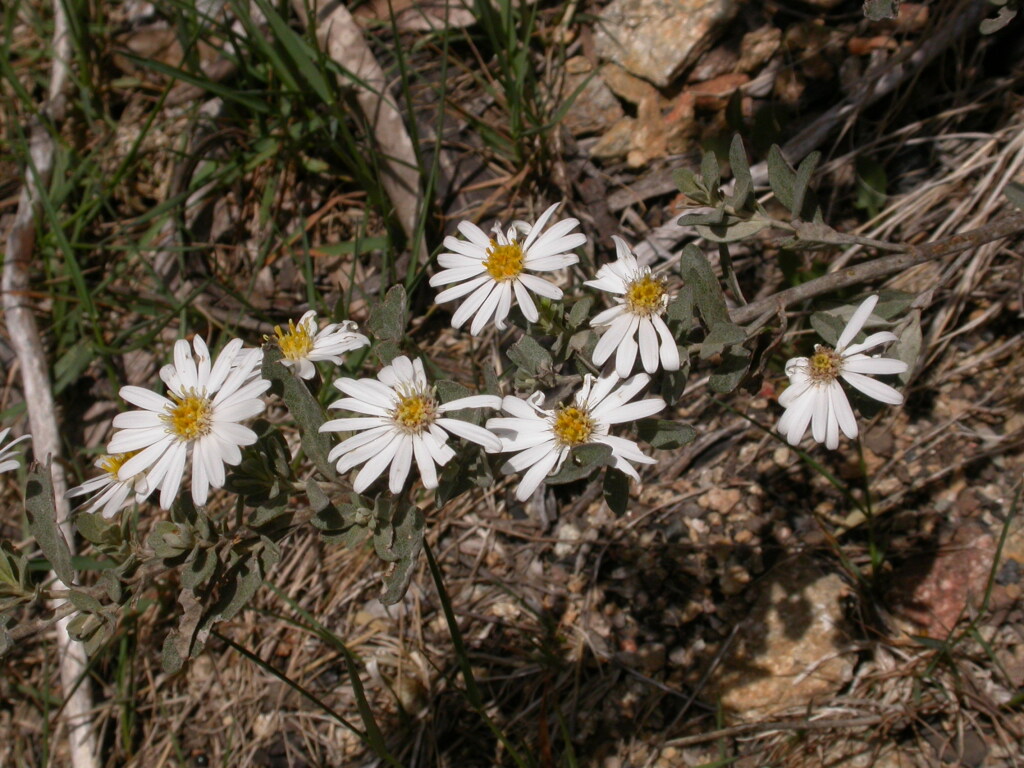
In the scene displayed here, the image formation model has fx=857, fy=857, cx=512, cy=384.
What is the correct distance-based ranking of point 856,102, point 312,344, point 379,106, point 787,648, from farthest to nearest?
point 379,106
point 856,102
point 787,648
point 312,344

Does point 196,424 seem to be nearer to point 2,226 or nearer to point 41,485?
point 41,485

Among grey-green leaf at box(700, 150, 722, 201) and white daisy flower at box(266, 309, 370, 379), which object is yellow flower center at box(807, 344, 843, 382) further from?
white daisy flower at box(266, 309, 370, 379)

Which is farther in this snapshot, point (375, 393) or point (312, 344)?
point (312, 344)

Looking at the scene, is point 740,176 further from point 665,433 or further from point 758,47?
point 758,47

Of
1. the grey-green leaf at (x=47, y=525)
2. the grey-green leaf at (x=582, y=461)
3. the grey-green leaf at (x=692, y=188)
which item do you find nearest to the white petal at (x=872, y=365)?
the grey-green leaf at (x=692, y=188)

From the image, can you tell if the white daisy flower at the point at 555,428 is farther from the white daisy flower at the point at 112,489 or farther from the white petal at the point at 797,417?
the white daisy flower at the point at 112,489

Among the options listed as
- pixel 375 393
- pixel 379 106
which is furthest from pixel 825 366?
pixel 379 106

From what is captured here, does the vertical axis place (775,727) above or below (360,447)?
below

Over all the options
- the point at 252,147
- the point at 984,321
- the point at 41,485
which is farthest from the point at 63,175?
the point at 984,321
